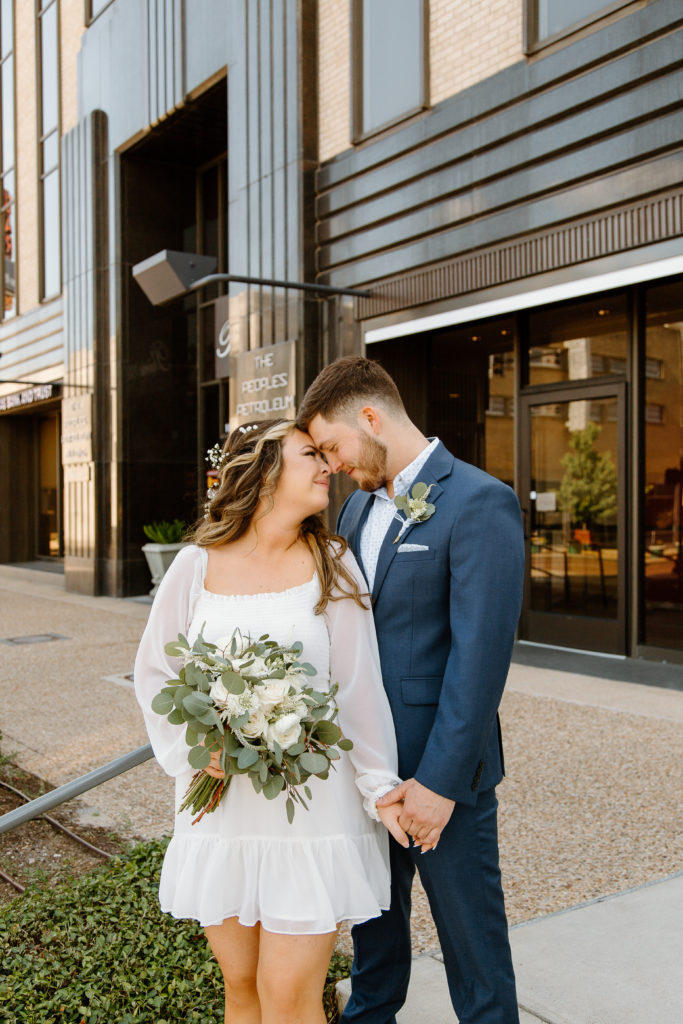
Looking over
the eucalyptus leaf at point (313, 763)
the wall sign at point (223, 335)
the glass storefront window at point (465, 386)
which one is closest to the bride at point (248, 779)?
the eucalyptus leaf at point (313, 763)

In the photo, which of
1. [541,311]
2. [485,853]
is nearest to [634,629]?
[541,311]

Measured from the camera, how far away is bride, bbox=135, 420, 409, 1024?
2.09 m

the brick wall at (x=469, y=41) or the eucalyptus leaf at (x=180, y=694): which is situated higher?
the brick wall at (x=469, y=41)

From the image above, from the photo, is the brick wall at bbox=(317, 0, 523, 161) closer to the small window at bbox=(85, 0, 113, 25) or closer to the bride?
the bride

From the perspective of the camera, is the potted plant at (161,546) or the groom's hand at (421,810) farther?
the potted plant at (161,546)

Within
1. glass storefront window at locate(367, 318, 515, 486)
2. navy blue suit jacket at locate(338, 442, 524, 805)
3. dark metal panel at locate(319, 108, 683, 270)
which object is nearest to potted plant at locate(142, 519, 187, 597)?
glass storefront window at locate(367, 318, 515, 486)

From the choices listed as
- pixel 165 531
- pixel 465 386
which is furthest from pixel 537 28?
pixel 165 531

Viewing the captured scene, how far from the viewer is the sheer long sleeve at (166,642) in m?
2.26

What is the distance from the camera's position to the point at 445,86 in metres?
8.77

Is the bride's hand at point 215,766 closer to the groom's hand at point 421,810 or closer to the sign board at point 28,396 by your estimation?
the groom's hand at point 421,810

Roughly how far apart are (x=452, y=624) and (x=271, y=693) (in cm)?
49


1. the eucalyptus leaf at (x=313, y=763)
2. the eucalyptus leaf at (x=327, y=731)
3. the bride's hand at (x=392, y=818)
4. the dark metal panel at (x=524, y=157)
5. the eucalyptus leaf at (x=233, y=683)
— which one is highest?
the dark metal panel at (x=524, y=157)

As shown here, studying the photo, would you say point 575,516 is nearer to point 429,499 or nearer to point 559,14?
point 559,14

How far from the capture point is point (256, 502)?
2.31 metres
